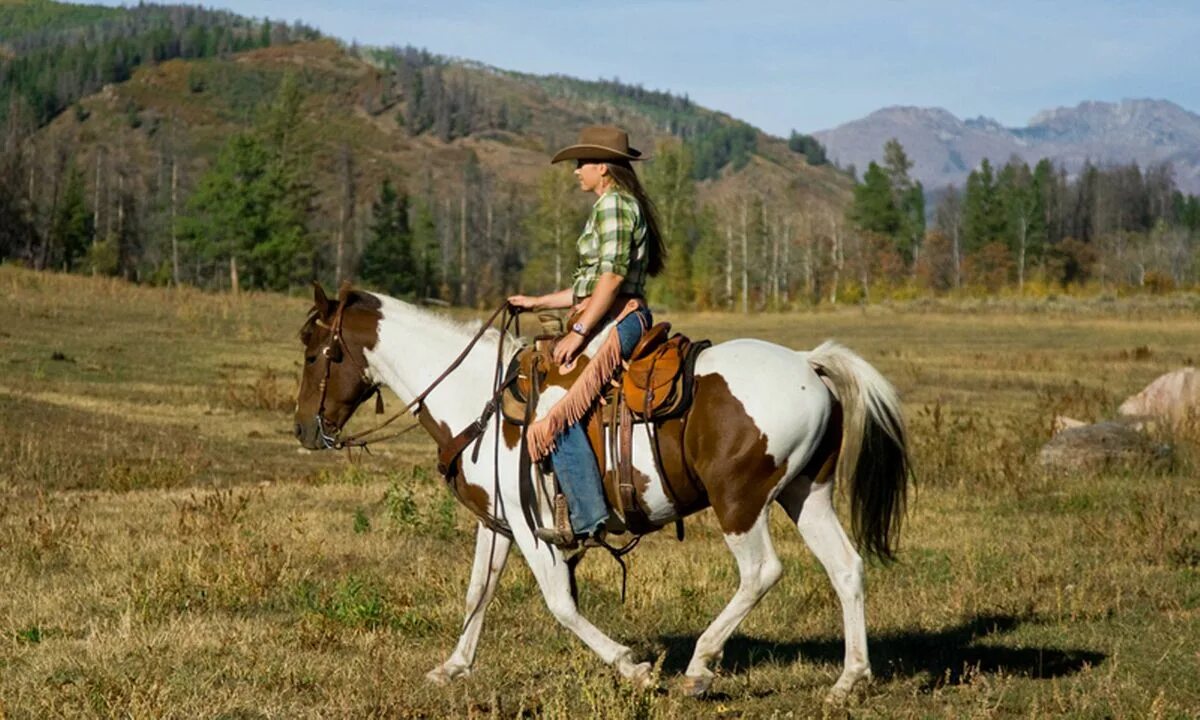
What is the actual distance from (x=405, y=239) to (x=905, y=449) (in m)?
88.0

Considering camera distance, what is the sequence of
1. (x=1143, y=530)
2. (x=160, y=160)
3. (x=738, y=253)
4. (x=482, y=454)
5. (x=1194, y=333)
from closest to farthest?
(x=482, y=454), (x=1143, y=530), (x=1194, y=333), (x=738, y=253), (x=160, y=160)

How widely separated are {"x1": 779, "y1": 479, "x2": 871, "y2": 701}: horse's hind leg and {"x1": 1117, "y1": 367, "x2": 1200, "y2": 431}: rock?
13646 millimetres

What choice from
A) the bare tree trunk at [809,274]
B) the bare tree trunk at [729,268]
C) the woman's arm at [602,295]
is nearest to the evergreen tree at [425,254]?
the bare tree trunk at [729,268]

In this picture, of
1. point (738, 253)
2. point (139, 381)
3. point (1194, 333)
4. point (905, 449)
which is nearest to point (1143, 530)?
point (905, 449)

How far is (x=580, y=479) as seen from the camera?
7.45 m

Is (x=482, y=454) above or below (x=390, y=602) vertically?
above

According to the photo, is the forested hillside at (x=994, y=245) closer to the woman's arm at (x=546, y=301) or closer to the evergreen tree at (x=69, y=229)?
the evergreen tree at (x=69, y=229)

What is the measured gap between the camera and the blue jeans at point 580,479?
7.45m

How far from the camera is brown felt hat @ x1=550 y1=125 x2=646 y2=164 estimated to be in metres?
7.64

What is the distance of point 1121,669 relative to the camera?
8102 millimetres

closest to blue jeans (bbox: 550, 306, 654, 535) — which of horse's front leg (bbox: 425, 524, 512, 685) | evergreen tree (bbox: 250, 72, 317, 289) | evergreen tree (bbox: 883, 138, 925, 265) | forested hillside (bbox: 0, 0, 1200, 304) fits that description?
horse's front leg (bbox: 425, 524, 512, 685)

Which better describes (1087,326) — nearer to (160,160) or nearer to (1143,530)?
(1143,530)

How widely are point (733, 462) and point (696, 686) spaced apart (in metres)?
1.18

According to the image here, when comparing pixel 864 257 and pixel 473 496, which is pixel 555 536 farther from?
pixel 864 257
